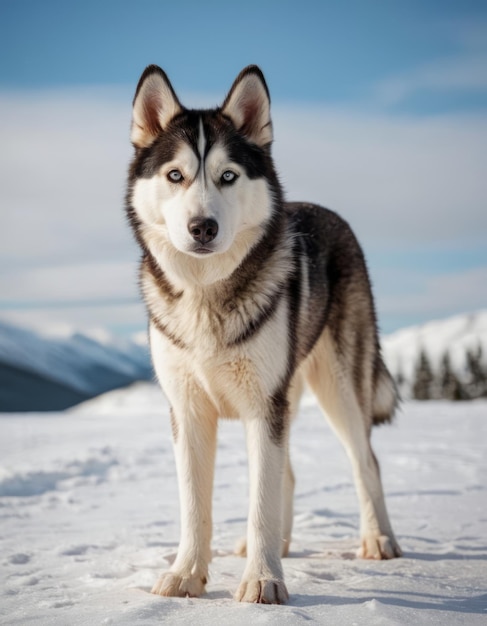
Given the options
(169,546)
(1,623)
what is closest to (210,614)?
(1,623)

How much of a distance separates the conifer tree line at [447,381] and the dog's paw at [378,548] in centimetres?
4523

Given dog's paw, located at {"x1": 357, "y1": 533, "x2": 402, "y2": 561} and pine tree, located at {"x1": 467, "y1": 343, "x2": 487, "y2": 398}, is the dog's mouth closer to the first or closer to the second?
dog's paw, located at {"x1": 357, "y1": 533, "x2": 402, "y2": 561}

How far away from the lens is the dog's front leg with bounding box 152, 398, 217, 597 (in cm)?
387

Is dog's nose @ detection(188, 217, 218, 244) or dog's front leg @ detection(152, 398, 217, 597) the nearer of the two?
dog's nose @ detection(188, 217, 218, 244)

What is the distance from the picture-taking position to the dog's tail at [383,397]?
5648 millimetres

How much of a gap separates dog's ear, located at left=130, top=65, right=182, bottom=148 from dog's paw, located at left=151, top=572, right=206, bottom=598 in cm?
247

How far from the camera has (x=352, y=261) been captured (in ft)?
17.8

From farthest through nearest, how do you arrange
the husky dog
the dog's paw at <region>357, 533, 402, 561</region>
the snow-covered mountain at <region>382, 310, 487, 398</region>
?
1. the snow-covered mountain at <region>382, 310, 487, 398</region>
2. the dog's paw at <region>357, 533, 402, 561</region>
3. the husky dog

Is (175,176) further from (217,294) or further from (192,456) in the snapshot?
(192,456)

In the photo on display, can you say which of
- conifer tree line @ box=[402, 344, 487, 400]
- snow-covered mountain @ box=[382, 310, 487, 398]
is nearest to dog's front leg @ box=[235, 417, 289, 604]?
conifer tree line @ box=[402, 344, 487, 400]

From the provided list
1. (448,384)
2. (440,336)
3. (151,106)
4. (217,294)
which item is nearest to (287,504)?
(217,294)

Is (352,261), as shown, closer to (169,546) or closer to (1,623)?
(169,546)

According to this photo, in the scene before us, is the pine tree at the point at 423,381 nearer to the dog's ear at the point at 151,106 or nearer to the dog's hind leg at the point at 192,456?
the dog's hind leg at the point at 192,456

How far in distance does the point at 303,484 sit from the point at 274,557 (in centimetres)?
417
